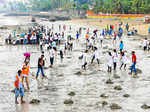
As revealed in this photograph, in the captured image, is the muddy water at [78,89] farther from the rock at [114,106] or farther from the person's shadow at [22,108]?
the rock at [114,106]

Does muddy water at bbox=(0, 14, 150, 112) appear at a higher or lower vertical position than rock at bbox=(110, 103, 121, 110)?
lower

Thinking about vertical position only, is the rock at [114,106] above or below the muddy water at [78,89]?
above

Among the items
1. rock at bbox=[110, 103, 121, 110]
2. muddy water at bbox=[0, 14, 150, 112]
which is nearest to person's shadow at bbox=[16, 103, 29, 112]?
muddy water at bbox=[0, 14, 150, 112]

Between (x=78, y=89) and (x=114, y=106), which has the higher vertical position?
(x=114, y=106)

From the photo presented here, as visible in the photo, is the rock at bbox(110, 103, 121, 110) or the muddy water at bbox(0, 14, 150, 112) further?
the muddy water at bbox(0, 14, 150, 112)

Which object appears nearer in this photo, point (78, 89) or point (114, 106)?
point (114, 106)

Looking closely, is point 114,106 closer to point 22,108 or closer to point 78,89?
point 78,89

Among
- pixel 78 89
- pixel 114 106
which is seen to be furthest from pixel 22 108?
pixel 114 106

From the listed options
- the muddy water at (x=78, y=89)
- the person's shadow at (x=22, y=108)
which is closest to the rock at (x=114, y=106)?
the muddy water at (x=78, y=89)

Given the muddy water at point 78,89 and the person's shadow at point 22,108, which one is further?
the muddy water at point 78,89

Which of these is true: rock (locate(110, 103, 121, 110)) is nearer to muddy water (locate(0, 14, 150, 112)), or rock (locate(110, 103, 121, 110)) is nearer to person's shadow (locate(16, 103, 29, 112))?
muddy water (locate(0, 14, 150, 112))

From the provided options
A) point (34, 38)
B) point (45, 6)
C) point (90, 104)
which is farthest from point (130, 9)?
point (45, 6)

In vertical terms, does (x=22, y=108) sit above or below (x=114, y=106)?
below

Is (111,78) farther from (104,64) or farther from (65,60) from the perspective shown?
(65,60)
